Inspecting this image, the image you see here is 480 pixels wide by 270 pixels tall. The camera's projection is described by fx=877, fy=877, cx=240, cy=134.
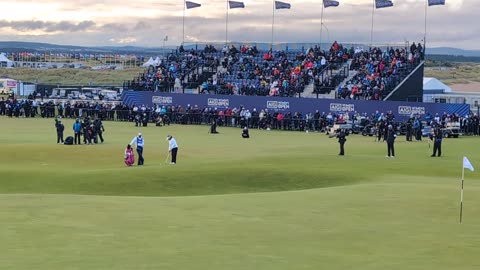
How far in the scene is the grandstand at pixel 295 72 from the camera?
69.2 m

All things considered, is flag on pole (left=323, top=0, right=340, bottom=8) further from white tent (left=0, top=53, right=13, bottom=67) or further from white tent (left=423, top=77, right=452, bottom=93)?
white tent (left=0, top=53, right=13, bottom=67)

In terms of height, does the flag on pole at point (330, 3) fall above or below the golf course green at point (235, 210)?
above

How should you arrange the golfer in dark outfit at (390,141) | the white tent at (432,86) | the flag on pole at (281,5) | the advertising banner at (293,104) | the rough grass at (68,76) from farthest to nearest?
the rough grass at (68,76)
the white tent at (432,86)
the flag on pole at (281,5)
the advertising banner at (293,104)
the golfer in dark outfit at (390,141)

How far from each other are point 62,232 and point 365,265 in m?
6.92

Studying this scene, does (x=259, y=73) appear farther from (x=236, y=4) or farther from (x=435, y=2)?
(x=435, y=2)

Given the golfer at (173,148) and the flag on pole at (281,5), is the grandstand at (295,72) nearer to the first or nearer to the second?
the flag on pole at (281,5)

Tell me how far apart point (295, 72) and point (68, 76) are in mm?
92428

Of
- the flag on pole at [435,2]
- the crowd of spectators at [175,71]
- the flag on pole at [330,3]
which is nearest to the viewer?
the flag on pole at [435,2]

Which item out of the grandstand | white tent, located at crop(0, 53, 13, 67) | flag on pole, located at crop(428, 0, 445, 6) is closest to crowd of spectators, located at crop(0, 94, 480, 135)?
the grandstand

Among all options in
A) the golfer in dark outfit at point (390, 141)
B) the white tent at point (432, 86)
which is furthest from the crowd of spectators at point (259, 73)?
the golfer in dark outfit at point (390, 141)

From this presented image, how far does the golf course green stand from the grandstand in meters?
22.5

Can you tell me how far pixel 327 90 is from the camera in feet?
234

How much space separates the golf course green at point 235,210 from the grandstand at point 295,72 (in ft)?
73.8

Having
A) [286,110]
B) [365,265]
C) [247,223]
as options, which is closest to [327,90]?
[286,110]
